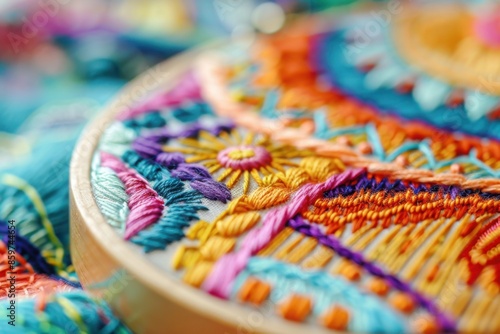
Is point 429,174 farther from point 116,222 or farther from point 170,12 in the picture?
point 170,12

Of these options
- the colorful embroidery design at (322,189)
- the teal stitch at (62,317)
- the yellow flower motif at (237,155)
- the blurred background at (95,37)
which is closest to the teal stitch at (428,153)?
the colorful embroidery design at (322,189)

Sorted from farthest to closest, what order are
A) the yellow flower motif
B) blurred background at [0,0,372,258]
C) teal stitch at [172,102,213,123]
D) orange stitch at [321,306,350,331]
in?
blurred background at [0,0,372,258], teal stitch at [172,102,213,123], the yellow flower motif, orange stitch at [321,306,350,331]

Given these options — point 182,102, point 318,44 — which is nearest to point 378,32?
point 318,44

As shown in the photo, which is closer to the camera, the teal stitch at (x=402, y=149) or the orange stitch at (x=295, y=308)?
the orange stitch at (x=295, y=308)

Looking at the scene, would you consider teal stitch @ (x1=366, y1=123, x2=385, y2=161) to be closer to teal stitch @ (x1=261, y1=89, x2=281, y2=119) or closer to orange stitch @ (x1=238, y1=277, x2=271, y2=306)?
teal stitch @ (x1=261, y1=89, x2=281, y2=119)

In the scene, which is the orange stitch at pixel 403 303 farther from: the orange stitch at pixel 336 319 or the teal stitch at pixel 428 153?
the teal stitch at pixel 428 153

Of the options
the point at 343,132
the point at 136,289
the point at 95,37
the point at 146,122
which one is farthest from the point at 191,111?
the point at 95,37

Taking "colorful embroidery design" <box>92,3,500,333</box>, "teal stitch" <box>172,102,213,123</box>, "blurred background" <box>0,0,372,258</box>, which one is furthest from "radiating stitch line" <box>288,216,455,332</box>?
"blurred background" <box>0,0,372,258</box>
